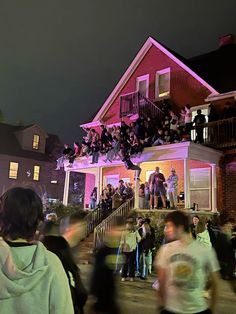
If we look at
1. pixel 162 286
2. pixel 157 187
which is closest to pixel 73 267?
pixel 162 286

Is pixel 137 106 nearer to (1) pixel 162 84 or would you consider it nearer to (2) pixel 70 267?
(1) pixel 162 84

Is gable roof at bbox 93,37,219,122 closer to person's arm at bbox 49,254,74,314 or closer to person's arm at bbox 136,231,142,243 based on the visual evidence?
person's arm at bbox 136,231,142,243

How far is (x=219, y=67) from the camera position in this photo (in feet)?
66.3

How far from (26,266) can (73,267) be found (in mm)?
2289

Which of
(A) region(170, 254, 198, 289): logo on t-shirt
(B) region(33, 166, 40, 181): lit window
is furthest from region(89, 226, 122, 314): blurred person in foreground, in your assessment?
(B) region(33, 166, 40, 181): lit window

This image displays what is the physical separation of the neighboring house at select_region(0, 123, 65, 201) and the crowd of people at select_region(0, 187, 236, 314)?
95.5ft

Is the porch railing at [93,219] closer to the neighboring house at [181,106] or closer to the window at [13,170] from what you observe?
the neighboring house at [181,106]

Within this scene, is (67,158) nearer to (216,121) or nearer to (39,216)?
(216,121)

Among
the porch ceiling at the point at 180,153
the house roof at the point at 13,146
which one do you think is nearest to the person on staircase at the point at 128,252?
the porch ceiling at the point at 180,153

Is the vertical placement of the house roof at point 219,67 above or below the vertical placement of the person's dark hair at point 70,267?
above

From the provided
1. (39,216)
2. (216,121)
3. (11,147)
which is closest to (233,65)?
(216,121)

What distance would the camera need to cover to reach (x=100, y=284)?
4797 mm

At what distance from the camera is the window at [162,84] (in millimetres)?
20344

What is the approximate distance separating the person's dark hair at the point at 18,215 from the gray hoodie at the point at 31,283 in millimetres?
73
